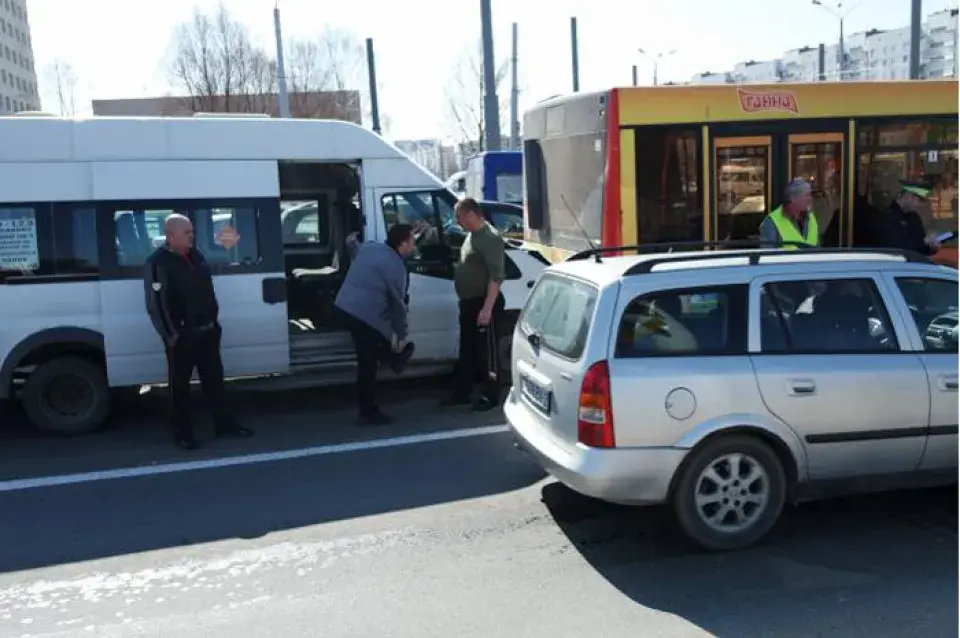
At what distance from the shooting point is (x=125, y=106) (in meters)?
44.8

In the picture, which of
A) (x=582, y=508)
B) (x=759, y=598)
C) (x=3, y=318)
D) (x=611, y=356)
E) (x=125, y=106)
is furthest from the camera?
(x=125, y=106)

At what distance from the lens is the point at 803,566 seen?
4.28 m

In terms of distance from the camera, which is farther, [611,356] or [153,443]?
[153,443]

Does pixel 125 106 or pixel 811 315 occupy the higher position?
pixel 125 106

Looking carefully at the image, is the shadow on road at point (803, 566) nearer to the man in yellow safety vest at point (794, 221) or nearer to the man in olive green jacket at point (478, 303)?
the man in olive green jacket at point (478, 303)

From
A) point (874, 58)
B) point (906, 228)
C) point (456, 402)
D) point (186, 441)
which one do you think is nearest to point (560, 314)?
point (456, 402)

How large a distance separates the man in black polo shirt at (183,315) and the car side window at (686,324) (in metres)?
3.57

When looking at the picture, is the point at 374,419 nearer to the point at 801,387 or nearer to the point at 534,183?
the point at 534,183

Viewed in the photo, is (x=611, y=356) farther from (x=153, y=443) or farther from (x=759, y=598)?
(x=153, y=443)

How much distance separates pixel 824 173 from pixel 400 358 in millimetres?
4474

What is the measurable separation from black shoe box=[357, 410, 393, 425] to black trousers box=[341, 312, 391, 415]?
2 cm

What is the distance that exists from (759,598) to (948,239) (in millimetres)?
6134

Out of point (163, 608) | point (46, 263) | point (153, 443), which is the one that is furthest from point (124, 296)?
→ point (163, 608)

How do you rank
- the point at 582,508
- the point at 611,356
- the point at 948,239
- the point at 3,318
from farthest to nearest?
the point at 948,239, the point at 3,318, the point at 582,508, the point at 611,356
